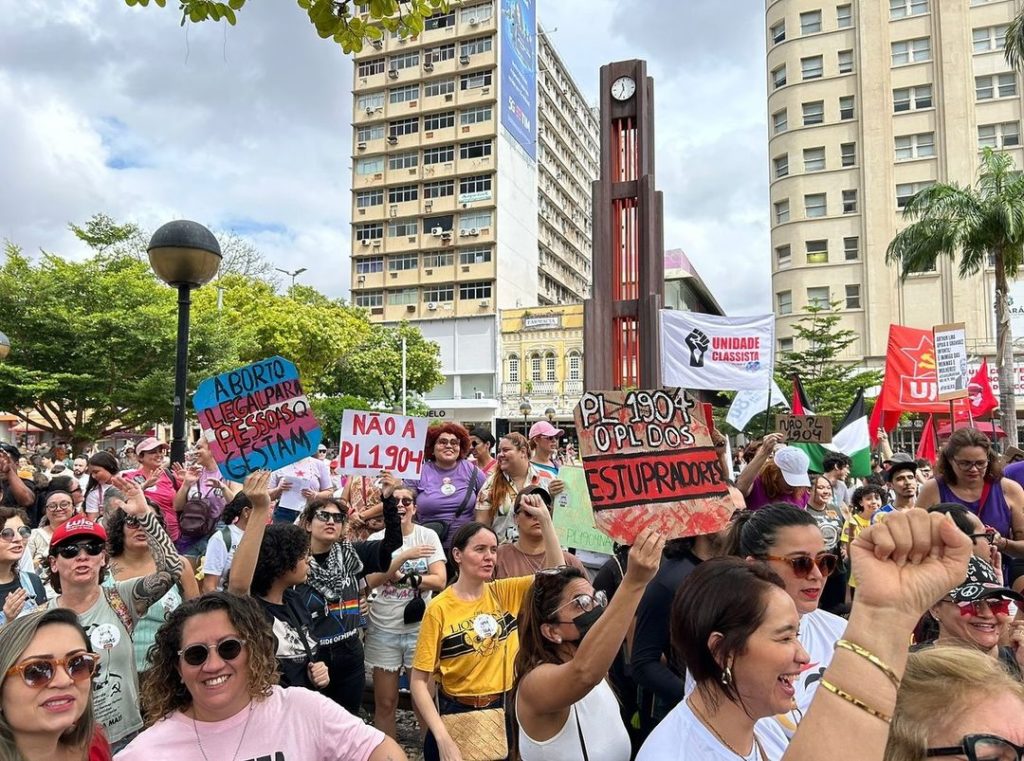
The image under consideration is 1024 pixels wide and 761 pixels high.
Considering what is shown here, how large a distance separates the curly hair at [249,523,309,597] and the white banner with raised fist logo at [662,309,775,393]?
6.91 m

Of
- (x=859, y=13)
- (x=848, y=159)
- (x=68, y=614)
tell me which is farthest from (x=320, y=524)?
(x=859, y=13)

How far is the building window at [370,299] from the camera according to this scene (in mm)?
61406

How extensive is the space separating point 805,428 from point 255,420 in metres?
6.79

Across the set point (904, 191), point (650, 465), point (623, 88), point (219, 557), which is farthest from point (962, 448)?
point (904, 191)

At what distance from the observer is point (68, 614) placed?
2.53 m

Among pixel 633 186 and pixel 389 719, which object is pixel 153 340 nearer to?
pixel 633 186

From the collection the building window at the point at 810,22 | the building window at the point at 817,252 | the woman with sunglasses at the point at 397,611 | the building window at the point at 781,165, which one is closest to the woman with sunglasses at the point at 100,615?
the woman with sunglasses at the point at 397,611

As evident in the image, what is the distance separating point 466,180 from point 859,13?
29.6 meters

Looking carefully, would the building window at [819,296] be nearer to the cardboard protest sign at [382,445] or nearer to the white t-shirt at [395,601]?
the cardboard protest sign at [382,445]

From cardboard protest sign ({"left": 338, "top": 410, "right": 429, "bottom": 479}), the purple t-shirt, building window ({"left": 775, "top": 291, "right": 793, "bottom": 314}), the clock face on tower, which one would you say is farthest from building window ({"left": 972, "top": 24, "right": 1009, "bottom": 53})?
cardboard protest sign ({"left": 338, "top": 410, "right": 429, "bottom": 479})

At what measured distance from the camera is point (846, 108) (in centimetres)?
4084

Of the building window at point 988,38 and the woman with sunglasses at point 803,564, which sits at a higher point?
the building window at point 988,38

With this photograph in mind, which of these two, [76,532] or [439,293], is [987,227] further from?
[439,293]

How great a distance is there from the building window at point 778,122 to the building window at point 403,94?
29.5m
